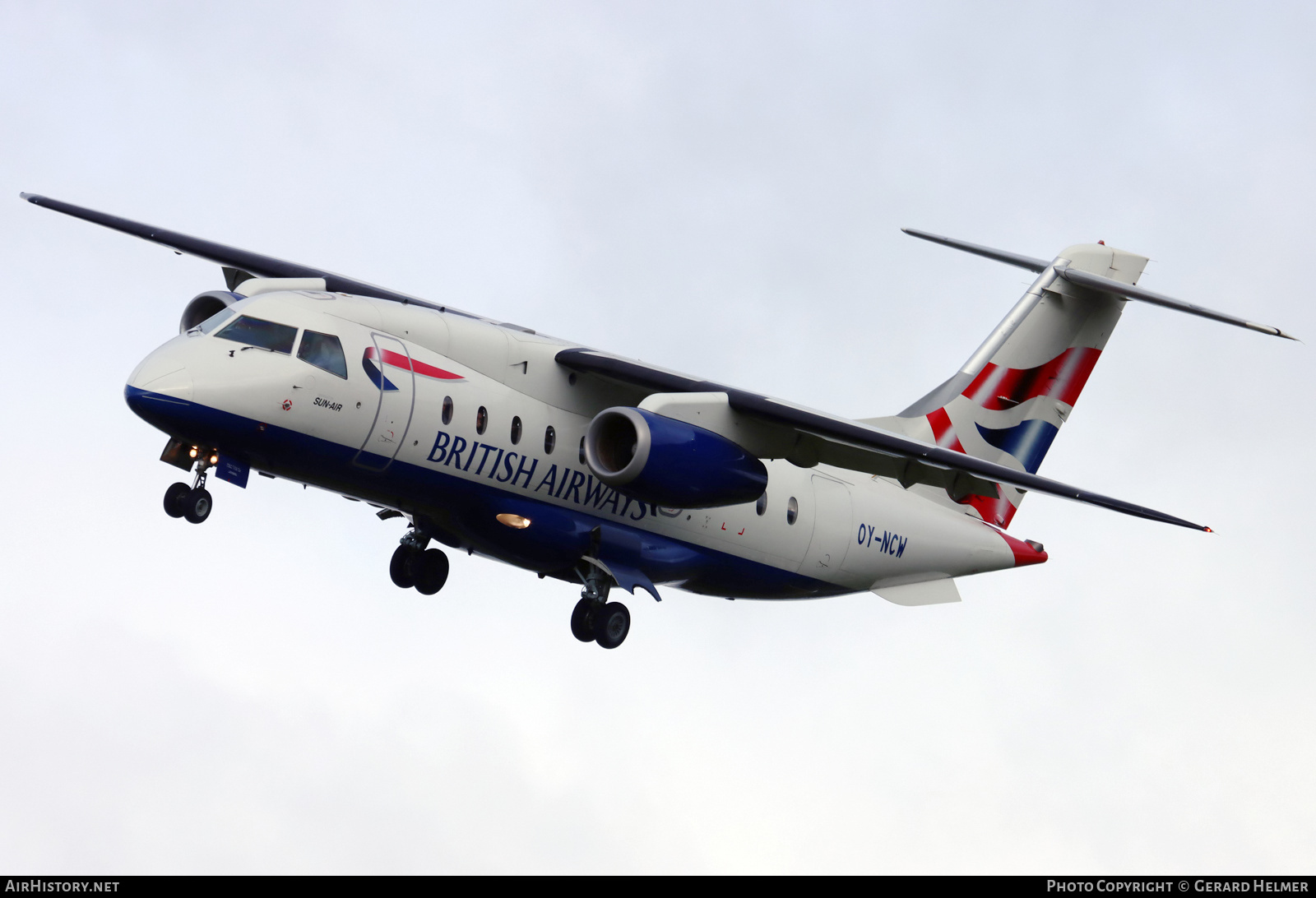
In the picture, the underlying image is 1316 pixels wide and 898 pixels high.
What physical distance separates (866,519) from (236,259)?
323 inches

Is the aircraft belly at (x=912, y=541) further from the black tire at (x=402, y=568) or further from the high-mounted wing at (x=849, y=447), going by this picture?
the black tire at (x=402, y=568)

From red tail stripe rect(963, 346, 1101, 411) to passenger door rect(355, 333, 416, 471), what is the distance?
860 centimetres

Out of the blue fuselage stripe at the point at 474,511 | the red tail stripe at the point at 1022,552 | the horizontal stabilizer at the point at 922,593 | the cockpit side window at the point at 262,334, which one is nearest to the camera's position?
the blue fuselage stripe at the point at 474,511

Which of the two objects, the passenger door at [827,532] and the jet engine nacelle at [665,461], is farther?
Answer: the passenger door at [827,532]

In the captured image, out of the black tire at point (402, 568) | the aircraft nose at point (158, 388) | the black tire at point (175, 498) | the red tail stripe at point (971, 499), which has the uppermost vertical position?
the red tail stripe at point (971, 499)

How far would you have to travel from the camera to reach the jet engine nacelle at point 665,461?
15.2 m

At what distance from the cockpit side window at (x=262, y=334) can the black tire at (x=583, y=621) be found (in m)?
4.49

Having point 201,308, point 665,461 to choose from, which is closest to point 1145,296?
point 665,461

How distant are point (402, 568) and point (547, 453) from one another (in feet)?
8.98

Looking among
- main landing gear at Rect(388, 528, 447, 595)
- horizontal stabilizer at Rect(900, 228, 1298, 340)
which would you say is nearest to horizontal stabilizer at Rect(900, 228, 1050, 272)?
Result: horizontal stabilizer at Rect(900, 228, 1298, 340)

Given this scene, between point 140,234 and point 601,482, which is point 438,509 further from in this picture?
point 140,234

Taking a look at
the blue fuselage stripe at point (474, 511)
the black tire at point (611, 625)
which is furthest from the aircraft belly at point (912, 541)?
the black tire at point (611, 625)

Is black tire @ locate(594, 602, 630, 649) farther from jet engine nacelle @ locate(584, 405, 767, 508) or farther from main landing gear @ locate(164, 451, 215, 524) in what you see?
main landing gear @ locate(164, 451, 215, 524)

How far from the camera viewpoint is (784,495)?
60.0 feet
